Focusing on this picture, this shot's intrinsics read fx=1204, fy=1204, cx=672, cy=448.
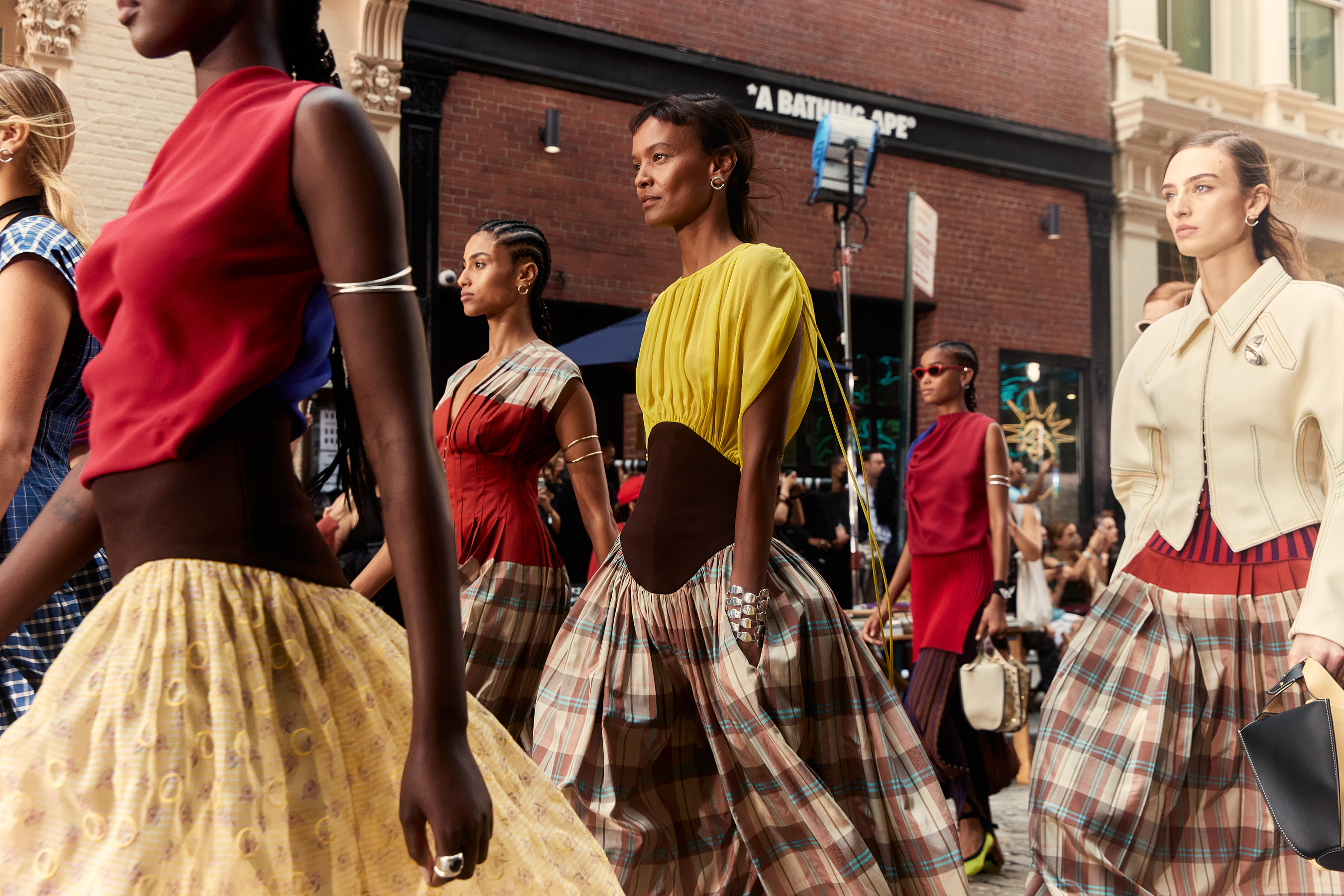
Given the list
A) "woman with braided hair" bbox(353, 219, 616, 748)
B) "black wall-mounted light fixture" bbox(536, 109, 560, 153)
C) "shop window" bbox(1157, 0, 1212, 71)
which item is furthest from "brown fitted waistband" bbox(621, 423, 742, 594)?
"shop window" bbox(1157, 0, 1212, 71)

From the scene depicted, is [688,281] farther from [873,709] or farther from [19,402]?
[19,402]

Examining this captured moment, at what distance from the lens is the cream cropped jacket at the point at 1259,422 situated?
2680 mm

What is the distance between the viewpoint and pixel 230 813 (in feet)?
3.52

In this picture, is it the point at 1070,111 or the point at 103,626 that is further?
the point at 1070,111

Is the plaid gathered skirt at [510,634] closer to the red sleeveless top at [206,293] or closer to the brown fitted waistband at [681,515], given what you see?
the brown fitted waistband at [681,515]

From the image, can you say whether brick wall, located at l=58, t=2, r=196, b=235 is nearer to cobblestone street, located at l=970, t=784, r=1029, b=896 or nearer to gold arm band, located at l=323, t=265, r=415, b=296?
cobblestone street, located at l=970, t=784, r=1029, b=896

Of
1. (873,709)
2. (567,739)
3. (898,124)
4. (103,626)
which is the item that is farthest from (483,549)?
(898,124)

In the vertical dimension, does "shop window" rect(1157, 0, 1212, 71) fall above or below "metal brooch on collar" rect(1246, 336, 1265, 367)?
above

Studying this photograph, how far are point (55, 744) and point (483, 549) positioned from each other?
2.63 m

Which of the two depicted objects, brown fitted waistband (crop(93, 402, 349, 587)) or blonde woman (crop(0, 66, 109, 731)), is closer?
brown fitted waistband (crop(93, 402, 349, 587))

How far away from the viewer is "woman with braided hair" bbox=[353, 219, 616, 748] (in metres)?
3.66

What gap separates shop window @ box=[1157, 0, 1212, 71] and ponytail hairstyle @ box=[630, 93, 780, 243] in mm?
15062

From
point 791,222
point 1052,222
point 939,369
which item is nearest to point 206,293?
point 939,369

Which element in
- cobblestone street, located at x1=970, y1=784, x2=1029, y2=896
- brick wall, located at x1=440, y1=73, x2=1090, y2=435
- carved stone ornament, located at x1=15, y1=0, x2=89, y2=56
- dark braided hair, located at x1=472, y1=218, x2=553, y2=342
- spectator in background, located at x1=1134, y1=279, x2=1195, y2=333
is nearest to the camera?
dark braided hair, located at x1=472, y1=218, x2=553, y2=342
